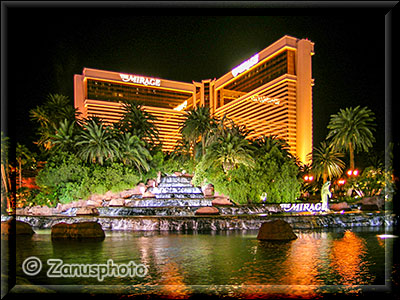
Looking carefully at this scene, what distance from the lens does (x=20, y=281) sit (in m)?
6.75

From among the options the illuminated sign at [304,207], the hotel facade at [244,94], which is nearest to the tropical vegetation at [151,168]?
the illuminated sign at [304,207]

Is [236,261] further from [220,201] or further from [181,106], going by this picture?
[181,106]

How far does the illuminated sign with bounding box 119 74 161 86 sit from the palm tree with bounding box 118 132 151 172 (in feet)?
225

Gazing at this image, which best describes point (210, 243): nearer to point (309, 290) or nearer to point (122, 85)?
point (309, 290)

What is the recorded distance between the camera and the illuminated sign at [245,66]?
9385 centimetres

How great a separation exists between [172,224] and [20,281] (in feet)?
44.1

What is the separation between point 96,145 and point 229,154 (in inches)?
544

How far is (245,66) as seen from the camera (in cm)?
9644

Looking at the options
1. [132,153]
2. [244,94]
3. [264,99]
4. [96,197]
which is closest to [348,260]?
[96,197]

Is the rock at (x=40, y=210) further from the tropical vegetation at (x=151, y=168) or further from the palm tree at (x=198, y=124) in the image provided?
the palm tree at (x=198, y=124)

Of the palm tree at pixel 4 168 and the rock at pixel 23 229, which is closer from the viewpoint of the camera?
the palm tree at pixel 4 168

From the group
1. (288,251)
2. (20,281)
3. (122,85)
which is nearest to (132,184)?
(288,251)

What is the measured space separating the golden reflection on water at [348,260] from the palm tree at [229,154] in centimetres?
1656

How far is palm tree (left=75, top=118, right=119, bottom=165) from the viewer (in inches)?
1324
